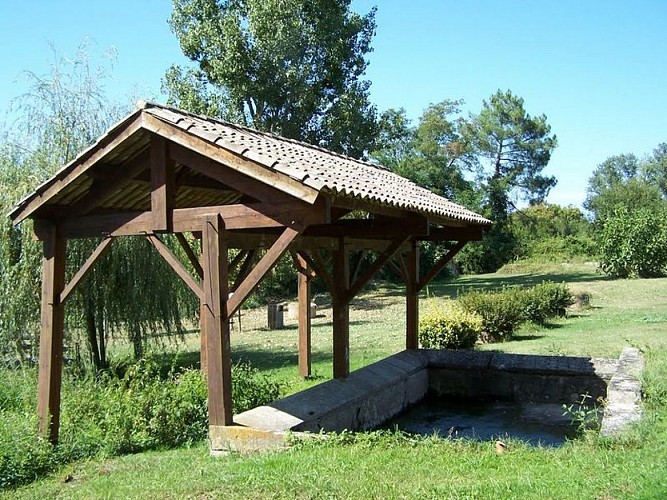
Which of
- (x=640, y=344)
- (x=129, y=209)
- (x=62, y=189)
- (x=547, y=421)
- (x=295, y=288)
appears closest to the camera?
(x=62, y=189)

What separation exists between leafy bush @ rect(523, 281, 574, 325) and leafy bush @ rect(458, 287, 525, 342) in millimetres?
1100

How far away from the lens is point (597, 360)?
10.6 m

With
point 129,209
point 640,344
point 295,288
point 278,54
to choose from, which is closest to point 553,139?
point 295,288

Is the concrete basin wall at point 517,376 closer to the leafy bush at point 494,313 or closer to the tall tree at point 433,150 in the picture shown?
the leafy bush at point 494,313

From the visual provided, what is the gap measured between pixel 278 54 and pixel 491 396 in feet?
58.3

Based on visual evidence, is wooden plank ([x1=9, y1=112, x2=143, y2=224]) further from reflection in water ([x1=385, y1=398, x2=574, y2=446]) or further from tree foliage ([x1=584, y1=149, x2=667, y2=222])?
tree foliage ([x1=584, y1=149, x2=667, y2=222])

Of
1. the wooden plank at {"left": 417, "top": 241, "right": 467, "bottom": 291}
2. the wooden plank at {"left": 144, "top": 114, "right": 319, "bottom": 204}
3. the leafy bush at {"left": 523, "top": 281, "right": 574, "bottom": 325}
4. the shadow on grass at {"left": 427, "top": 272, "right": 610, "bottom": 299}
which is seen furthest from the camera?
the shadow on grass at {"left": 427, "top": 272, "right": 610, "bottom": 299}

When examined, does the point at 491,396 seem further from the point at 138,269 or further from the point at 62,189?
the point at 62,189

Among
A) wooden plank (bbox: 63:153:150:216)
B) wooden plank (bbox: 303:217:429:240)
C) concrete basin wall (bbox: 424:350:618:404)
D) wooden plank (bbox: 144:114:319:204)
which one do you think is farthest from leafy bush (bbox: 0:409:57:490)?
concrete basin wall (bbox: 424:350:618:404)

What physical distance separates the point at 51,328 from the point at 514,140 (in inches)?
1551

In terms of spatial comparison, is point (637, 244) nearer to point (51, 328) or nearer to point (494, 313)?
point (494, 313)

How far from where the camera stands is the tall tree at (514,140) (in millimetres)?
42875

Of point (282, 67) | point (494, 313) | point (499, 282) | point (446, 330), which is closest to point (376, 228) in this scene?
point (446, 330)

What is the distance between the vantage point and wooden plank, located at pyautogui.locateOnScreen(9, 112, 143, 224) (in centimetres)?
665
